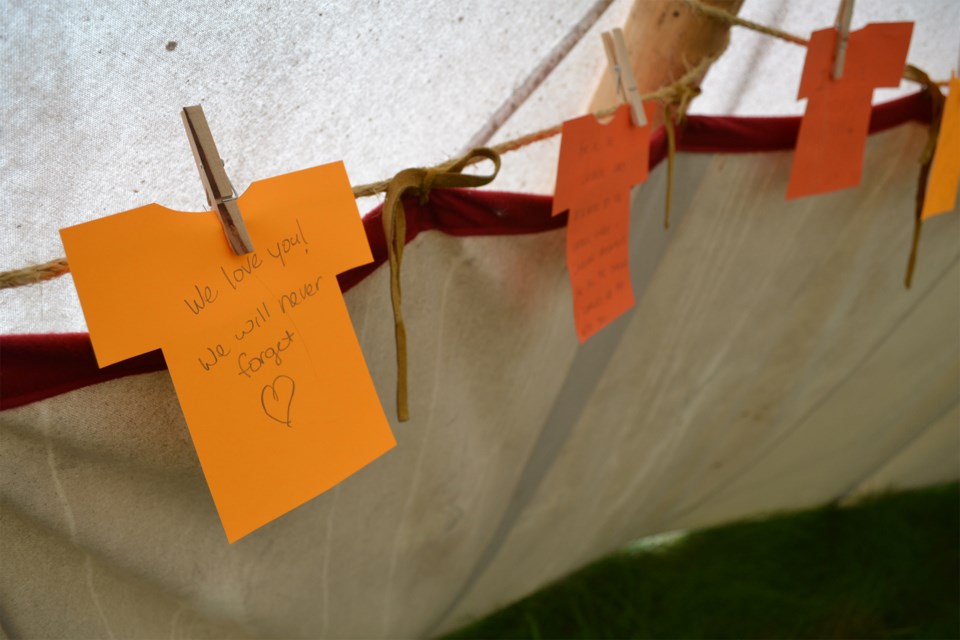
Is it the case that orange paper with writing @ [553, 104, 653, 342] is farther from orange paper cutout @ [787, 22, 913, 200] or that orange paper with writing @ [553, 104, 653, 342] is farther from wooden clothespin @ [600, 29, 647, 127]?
orange paper cutout @ [787, 22, 913, 200]

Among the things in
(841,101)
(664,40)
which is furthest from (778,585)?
(664,40)

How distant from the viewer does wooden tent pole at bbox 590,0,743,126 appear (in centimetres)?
65

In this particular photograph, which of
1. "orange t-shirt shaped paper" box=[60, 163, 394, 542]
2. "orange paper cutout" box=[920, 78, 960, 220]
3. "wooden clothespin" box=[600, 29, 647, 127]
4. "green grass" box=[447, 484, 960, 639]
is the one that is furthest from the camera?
"green grass" box=[447, 484, 960, 639]

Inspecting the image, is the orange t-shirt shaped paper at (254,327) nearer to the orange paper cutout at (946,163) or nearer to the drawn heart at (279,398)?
the drawn heart at (279,398)

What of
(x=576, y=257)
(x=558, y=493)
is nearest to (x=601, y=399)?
(x=558, y=493)

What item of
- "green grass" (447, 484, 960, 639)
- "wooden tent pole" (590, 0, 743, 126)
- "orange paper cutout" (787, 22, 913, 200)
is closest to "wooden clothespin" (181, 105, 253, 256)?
"wooden tent pole" (590, 0, 743, 126)

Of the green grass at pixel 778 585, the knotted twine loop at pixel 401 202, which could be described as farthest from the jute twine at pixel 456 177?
the green grass at pixel 778 585

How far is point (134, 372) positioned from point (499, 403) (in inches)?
14.4

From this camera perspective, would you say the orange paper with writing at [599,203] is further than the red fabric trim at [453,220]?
Yes

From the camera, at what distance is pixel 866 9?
2.61 ft

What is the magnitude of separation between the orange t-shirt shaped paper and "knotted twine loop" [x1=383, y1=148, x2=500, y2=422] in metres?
0.03

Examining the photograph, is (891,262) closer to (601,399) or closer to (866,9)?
(866,9)

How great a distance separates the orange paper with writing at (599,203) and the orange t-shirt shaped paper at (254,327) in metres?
0.21

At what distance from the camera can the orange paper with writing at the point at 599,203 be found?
574mm
